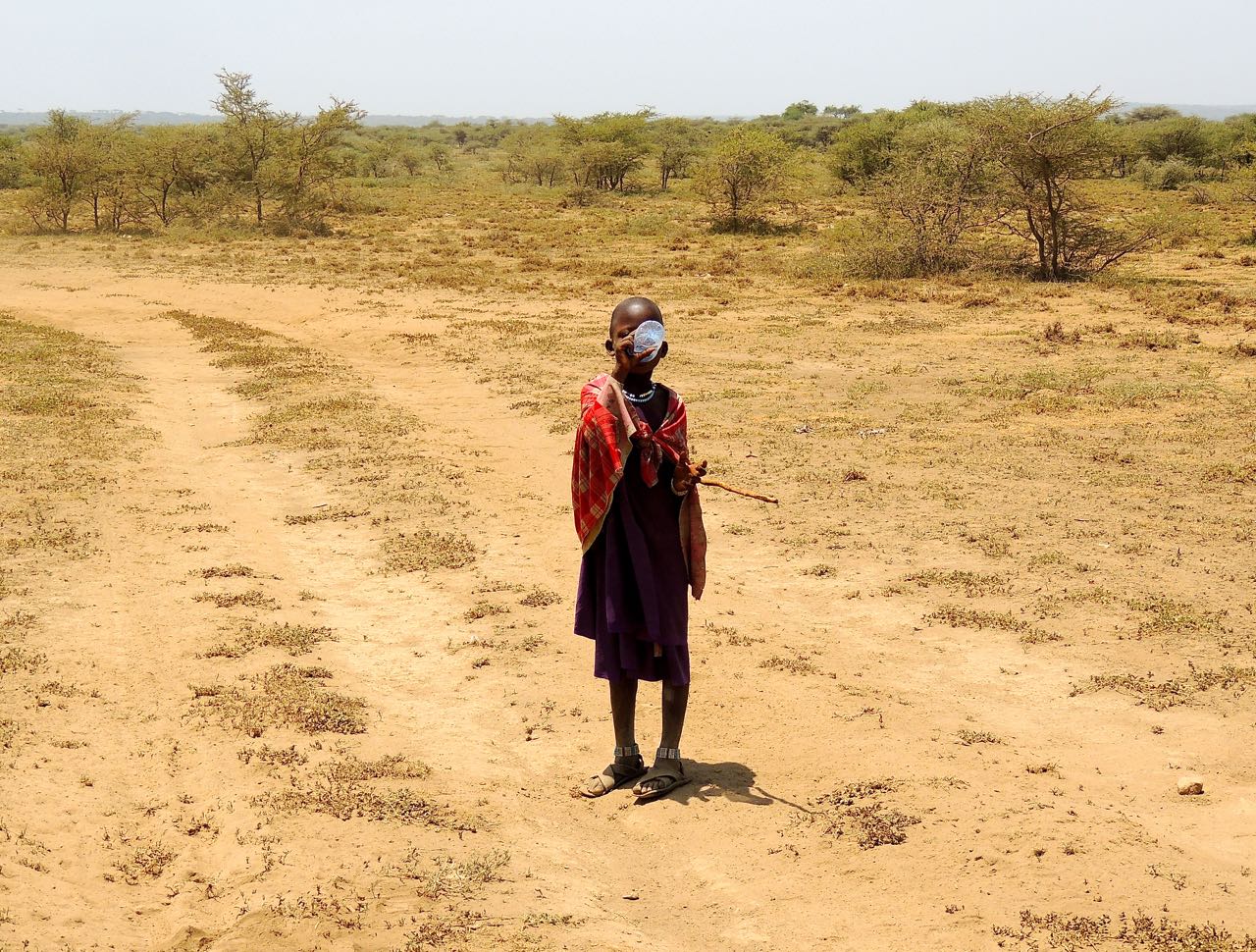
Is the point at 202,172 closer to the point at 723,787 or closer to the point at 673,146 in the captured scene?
the point at 673,146

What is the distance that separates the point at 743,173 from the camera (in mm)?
27344

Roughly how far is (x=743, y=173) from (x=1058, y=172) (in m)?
9.78

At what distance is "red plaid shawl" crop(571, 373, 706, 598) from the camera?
154 inches

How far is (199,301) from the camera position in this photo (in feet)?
58.7

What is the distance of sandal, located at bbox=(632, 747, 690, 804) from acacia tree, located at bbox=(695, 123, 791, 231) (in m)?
24.5

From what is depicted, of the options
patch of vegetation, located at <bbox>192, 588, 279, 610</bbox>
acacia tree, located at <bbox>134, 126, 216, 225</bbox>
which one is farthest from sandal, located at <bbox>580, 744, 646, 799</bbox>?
acacia tree, located at <bbox>134, 126, 216, 225</bbox>

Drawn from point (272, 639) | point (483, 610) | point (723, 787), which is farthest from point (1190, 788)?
point (272, 639)

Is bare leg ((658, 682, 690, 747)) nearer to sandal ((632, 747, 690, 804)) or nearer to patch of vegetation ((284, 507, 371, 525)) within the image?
sandal ((632, 747, 690, 804))

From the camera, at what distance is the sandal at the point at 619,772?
4270 mm

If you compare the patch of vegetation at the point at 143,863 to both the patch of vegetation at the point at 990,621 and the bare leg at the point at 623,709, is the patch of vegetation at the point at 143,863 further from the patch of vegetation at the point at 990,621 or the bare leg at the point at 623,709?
the patch of vegetation at the point at 990,621

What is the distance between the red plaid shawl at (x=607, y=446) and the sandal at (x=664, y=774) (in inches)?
25.1

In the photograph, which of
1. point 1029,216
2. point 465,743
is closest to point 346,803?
point 465,743

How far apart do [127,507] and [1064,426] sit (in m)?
7.37

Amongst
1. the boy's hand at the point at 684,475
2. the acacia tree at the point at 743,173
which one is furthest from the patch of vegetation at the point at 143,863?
the acacia tree at the point at 743,173
